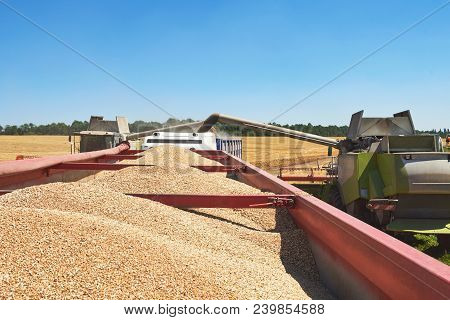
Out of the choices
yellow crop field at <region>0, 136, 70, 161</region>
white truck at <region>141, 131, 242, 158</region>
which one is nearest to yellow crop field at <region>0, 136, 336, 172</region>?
yellow crop field at <region>0, 136, 70, 161</region>

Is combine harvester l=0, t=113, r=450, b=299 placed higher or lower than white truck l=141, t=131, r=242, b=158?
lower

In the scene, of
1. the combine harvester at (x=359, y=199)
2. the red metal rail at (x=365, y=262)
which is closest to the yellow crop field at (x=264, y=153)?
the combine harvester at (x=359, y=199)

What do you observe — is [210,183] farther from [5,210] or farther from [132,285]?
[132,285]

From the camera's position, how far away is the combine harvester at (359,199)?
1.91 meters

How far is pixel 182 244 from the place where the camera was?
293cm

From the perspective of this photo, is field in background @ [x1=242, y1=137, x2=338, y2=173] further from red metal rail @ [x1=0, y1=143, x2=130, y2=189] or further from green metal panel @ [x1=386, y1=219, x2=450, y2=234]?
red metal rail @ [x1=0, y1=143, x2=130, y2=189]

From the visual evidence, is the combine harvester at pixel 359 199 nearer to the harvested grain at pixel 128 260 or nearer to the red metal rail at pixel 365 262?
the red metal rail at pixel 365 262

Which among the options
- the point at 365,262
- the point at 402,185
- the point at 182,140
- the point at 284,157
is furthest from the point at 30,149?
the point at 365,262

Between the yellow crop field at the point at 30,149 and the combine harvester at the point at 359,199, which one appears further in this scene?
the yellow crop field at the point at 30,149

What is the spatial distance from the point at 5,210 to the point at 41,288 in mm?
1022

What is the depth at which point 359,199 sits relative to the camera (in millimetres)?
6551

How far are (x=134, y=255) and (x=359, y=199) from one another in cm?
480

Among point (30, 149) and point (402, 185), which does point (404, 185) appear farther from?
point (30, 149)

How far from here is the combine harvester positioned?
1.91 m
